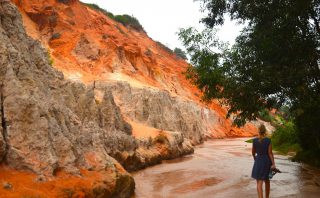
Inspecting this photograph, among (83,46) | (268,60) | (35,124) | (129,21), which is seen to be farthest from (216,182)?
(129,21)

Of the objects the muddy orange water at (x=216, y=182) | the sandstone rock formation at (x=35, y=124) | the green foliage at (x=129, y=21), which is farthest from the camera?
the green foliage at (x=129, y=21)

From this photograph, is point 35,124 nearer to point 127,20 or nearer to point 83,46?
point 83,46


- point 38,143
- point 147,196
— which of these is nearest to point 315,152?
A: point 147,196

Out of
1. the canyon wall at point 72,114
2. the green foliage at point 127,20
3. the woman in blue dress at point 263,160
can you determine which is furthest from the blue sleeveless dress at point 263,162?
the green foliage at point 127,20

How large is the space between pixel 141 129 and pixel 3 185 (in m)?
13.2

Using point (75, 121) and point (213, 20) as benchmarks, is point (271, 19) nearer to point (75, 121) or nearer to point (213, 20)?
point (213, 20)

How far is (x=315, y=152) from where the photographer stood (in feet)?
47.2

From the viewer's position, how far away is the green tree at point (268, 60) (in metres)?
10.1

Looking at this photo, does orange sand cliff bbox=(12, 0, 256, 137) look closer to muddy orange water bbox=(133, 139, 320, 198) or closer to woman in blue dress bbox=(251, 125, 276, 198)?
muddy orange water bbox=(133, 139, 320, 198)

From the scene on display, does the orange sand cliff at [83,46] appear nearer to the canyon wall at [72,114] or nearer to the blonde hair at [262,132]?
the canyon wall at [72,114]

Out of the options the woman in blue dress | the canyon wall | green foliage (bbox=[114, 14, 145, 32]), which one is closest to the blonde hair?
the woman in blue dress

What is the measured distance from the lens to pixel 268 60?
36.9 feet

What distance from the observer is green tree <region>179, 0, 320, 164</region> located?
10117 millimetres

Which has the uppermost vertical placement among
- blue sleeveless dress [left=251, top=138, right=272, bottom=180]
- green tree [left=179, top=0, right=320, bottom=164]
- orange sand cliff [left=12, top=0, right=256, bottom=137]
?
orange sand cliff [left=12, top=0, right=256, bottom=137]
